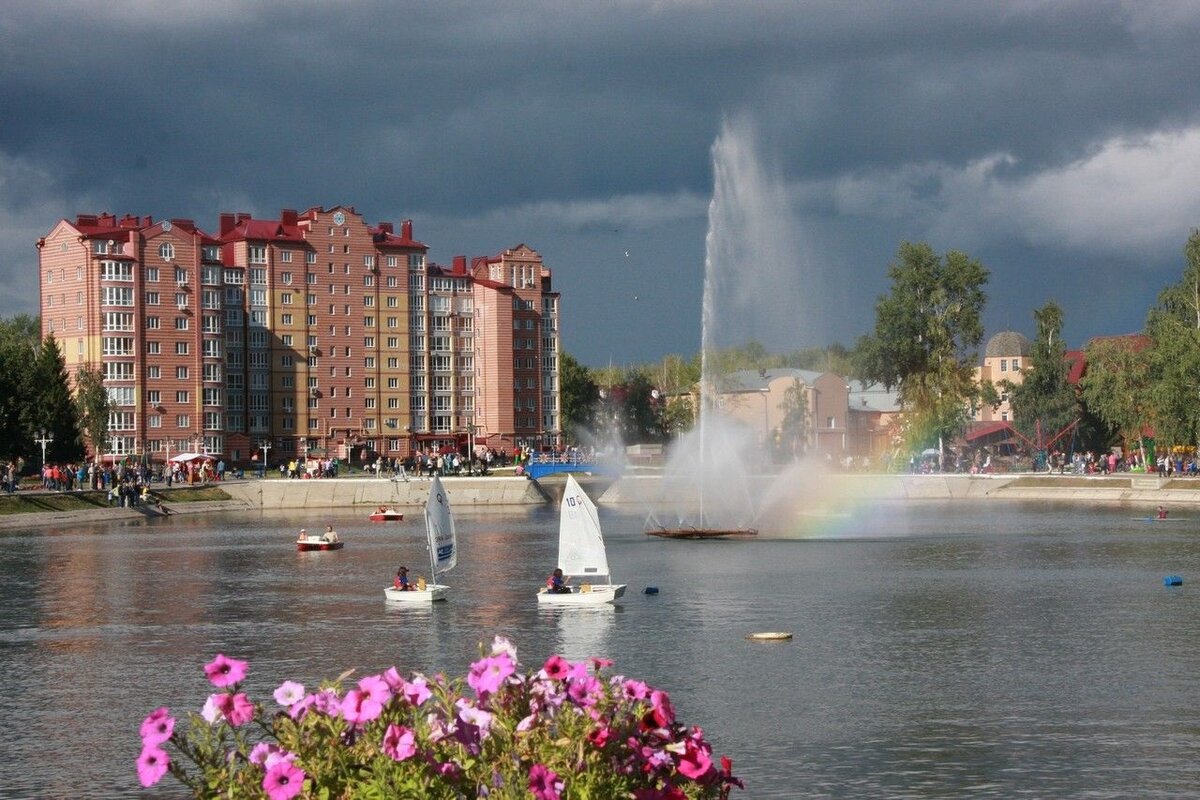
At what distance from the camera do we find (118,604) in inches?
3004

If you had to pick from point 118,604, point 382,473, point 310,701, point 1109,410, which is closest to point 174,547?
point 118,604

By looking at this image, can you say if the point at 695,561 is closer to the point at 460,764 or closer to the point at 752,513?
the point at 752,513

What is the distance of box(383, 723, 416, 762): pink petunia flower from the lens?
16625mm

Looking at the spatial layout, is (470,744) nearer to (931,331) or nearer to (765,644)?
(765,644)

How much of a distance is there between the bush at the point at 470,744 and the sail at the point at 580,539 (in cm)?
5390

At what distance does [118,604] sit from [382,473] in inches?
4675

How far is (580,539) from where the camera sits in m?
72.9

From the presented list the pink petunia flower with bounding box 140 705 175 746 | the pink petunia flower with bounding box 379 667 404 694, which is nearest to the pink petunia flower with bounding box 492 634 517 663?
the pink petunia flower with bounding box 379 667 404 694

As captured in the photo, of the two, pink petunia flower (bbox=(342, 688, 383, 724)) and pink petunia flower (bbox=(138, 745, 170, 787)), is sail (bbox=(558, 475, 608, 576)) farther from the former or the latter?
pink petunia flower (bbox=(342, 688, 383, 724))

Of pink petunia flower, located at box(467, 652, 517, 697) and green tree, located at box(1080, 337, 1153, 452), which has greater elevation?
green tree, located at box(1080, 337, 1153, 452)

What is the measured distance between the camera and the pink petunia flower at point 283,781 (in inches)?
655

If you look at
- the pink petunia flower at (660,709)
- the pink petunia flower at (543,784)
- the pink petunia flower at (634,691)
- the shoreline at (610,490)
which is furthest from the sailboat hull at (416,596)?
the shoreline at (610,490)

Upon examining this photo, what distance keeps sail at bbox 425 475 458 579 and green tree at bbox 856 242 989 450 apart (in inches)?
4685

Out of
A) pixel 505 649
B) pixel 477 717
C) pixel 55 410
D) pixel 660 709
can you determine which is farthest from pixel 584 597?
pixel 55 410
